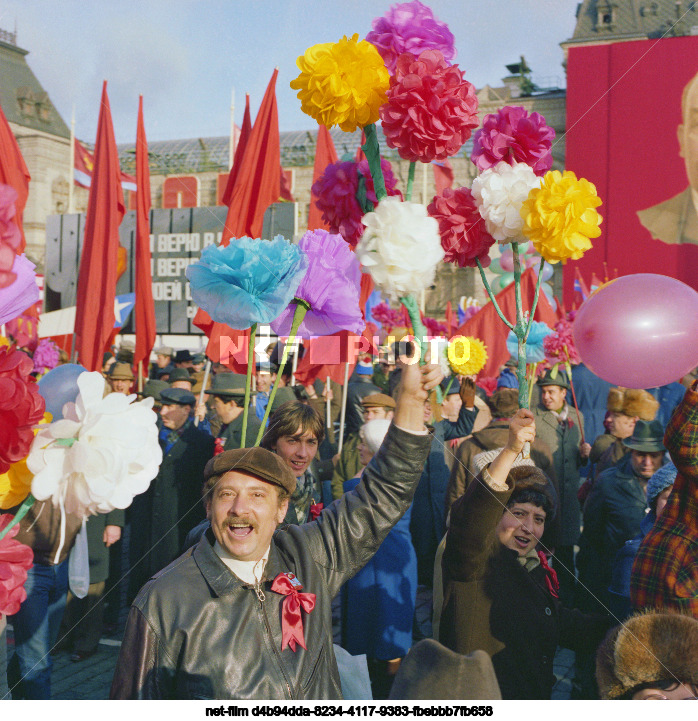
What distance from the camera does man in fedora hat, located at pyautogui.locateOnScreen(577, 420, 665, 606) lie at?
13.3 ft

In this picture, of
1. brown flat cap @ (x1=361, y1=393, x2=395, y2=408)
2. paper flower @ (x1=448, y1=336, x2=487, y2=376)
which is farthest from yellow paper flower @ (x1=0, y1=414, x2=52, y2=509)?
brown flat cap @ (x1=361, y1=393, x2=395, y2=408)

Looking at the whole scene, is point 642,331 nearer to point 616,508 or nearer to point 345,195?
point 345,195

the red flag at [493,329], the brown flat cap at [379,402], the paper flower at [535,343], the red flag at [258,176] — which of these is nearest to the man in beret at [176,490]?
the brown flat cap at [379,402]

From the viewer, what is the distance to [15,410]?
1.36 meters

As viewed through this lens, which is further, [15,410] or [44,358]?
[44,358]

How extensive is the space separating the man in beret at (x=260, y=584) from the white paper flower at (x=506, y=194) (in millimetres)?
512

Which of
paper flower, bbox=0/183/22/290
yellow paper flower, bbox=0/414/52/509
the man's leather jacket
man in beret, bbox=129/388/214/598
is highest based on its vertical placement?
paper flower, bbox=0/183/22/290

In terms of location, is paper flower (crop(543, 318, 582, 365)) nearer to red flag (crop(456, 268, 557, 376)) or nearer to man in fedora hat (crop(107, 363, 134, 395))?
red flag (crop(456, 268, 557, 376))

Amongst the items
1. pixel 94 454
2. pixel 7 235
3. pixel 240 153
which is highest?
pixel 240 153

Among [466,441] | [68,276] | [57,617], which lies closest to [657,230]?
[68,276]

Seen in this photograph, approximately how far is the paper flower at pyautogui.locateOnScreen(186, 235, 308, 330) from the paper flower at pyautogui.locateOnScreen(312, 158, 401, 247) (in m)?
0.18

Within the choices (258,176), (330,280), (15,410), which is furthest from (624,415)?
(15,410)

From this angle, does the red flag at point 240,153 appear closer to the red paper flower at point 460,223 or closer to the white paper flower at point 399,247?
the red paper flower at point 460,223

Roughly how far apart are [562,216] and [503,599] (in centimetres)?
119
